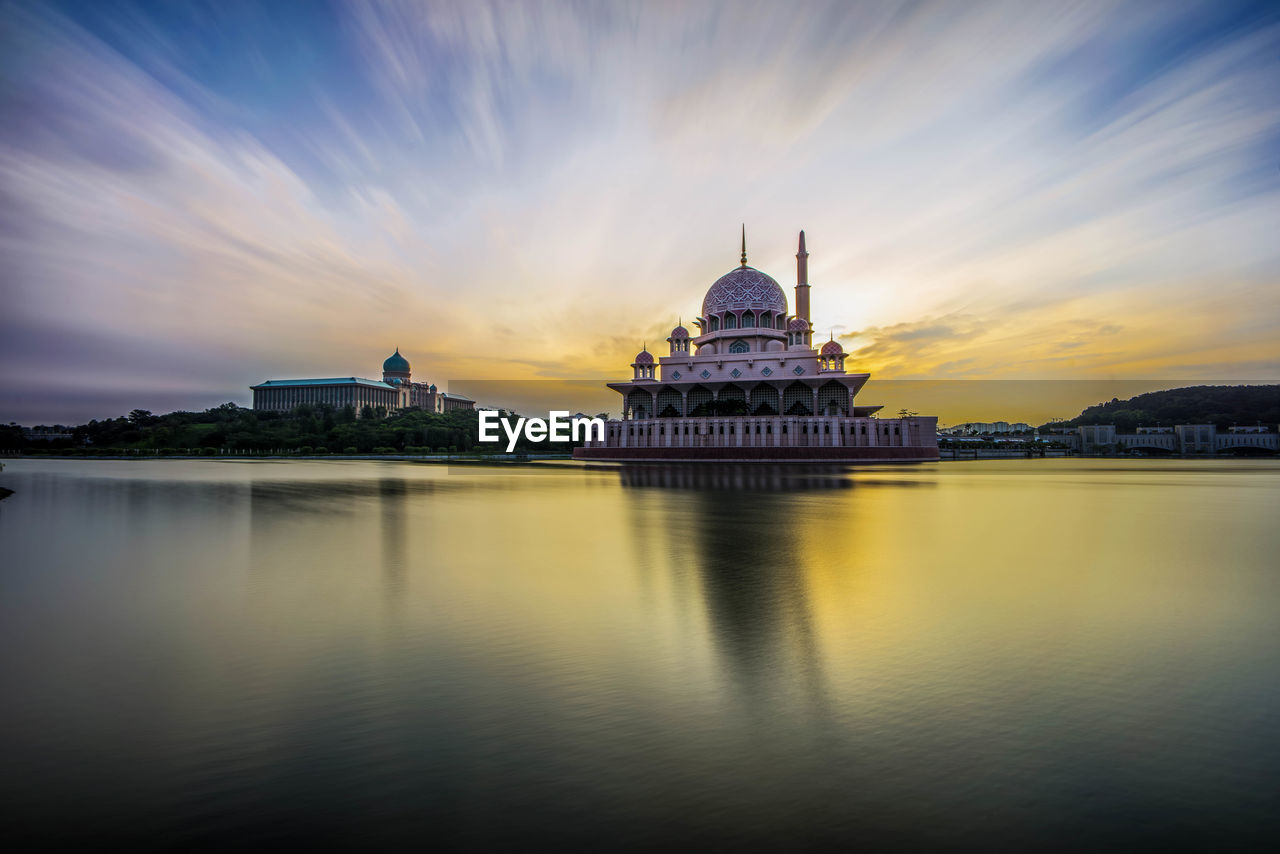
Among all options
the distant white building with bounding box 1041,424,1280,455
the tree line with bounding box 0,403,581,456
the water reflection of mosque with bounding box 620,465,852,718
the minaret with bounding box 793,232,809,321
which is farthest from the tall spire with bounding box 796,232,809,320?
the distant white building with bounding box 1041,424,1280,455

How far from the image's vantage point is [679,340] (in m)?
58.5

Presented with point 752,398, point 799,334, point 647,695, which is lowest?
point 647,695

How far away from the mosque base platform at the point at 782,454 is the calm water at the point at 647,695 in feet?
116

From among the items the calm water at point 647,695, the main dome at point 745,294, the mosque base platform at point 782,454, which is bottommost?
the calm water at point 647,695

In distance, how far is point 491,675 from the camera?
4801mm

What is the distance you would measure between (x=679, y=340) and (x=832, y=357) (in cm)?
1421

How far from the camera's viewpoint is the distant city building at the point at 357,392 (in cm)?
12106

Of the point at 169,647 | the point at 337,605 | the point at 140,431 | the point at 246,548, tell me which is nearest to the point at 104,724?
the point at 169,647

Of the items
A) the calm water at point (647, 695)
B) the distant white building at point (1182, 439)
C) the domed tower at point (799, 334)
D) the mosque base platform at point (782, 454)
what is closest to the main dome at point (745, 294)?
the domed tower at point (799, 334)

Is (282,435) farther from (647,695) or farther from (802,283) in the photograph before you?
(647,695)

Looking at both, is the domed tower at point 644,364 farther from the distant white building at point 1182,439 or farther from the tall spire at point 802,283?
the distant white building at point 1182,439

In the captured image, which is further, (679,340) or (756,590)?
(679,340)

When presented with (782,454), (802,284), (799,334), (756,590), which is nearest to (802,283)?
(802,284)

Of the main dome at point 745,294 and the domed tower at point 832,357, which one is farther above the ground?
the main dome at point 745,294
